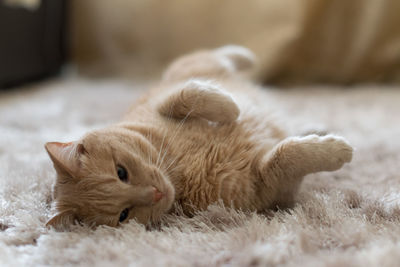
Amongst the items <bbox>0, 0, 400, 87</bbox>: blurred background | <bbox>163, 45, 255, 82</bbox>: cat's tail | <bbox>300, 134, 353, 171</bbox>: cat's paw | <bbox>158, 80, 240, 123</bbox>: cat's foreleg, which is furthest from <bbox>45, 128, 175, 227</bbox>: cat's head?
<bbox>0, 0, 400, 87</bbox>: blurred background

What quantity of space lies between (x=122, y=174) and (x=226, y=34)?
6.50 ft

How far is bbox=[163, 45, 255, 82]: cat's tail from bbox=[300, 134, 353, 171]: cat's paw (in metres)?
0.74

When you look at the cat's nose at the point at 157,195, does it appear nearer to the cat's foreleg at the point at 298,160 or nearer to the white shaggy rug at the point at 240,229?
the white shaggy rug at the point at 240,229

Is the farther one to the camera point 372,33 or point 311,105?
point 372,33

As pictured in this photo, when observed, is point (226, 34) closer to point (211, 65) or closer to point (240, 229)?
point (211, 65)

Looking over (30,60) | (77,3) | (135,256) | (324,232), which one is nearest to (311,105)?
(324,232)

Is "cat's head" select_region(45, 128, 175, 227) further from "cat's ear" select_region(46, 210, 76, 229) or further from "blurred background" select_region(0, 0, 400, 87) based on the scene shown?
"blurred background" select_region(0, 0, 400, 87)

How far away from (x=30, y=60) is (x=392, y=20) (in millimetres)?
2386

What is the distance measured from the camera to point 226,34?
112 inches

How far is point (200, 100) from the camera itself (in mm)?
1279

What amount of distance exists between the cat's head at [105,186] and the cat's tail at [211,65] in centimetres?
73

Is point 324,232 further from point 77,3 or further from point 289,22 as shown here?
point 77,3

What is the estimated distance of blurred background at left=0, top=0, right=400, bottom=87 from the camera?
8.55 feet

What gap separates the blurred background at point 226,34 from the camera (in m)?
2.61
